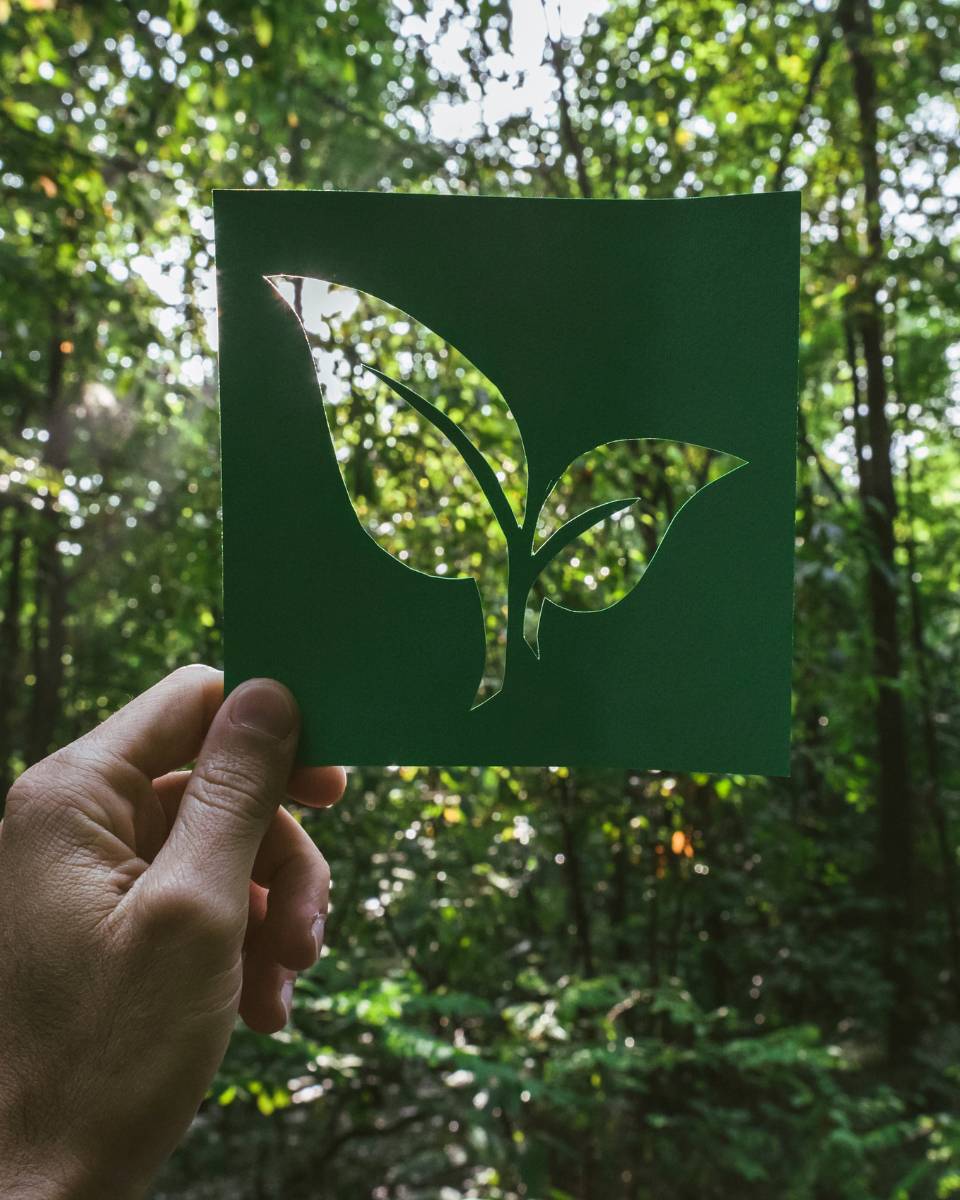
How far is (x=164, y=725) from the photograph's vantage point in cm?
100

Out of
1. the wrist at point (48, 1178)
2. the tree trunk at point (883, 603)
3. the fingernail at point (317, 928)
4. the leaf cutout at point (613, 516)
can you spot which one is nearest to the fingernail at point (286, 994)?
the fingernail at point (317, 928)

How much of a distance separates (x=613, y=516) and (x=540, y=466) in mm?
1248

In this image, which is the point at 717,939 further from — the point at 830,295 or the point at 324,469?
the point at 324,469

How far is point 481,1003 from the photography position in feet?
7.70

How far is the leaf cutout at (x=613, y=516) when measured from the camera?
2172mm

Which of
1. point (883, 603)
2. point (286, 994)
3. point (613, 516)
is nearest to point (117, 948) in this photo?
point (286, 994)

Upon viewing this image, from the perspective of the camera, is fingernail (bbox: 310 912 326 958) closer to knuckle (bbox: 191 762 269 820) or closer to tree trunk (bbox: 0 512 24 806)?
knuckle (bbox: 191 762 269 820)

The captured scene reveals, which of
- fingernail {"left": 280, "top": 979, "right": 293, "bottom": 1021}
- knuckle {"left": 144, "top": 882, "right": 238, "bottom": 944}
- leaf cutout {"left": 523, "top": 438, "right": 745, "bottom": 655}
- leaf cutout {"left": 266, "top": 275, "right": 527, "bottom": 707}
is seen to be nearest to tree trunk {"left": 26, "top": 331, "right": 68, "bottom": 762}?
leaf cutout {"left": 266, "top": 275, "right": 527, "bottom": 707}

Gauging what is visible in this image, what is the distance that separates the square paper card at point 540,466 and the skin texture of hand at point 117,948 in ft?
0.28

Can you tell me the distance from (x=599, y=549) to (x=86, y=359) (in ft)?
7.96

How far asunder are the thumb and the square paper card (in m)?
0.02

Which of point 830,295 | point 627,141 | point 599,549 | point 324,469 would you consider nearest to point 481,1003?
point 599,549

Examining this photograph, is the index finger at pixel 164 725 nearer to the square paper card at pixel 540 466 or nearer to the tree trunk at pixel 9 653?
the square paper card at pixel 540 466

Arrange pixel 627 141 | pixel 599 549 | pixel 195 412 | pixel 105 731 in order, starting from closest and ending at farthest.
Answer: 1. pixel 105 731
2. pixel 599 549
3. pixel 627 141
4. pixel 195 412
